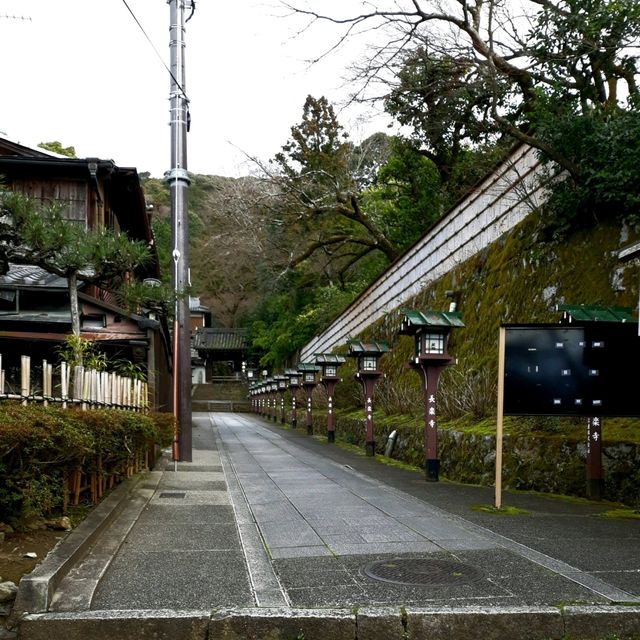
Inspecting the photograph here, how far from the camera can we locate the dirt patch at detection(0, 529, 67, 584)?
475cm

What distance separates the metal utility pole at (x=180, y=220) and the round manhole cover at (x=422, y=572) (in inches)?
344

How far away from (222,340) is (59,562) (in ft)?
217

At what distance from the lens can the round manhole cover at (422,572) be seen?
4.88 metres

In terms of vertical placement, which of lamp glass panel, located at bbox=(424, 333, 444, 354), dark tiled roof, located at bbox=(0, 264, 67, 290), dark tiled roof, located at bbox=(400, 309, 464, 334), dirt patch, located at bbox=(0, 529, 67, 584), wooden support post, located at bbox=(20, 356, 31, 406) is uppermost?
dark tiled roof, located at bbox=(0, 264, 67, 290)

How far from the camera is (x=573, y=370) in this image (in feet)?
25.8

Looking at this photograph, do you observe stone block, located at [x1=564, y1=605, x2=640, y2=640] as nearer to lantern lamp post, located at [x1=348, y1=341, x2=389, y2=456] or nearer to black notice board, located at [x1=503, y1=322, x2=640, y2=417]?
black notice board, located at [x1=503, y1=322, x2=640, y2=417]

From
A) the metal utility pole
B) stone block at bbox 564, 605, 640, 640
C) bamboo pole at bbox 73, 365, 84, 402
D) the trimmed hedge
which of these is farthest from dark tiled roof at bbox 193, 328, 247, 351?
stone block at bbox 564, 605, 640, 640

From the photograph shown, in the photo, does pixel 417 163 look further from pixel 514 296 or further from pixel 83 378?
pixel 83 378

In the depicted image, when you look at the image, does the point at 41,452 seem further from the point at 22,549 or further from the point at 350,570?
the point at 350,570

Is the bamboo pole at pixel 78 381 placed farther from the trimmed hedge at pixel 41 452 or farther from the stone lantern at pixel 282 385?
the stone lantern at pixel 282 385

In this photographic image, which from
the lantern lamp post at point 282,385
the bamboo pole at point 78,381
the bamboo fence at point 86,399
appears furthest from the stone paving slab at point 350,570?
the lantern lamp post at point 282,385

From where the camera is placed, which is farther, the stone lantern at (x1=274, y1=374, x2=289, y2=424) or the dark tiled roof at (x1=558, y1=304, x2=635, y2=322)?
the stone lantern at (x1=274, y1=374, x2=289, y2=424)

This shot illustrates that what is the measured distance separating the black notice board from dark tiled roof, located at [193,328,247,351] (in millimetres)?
61912

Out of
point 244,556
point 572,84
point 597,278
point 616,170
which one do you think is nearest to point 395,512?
point 244,556
